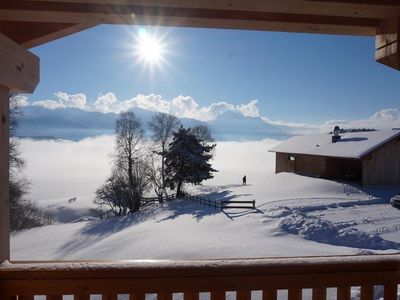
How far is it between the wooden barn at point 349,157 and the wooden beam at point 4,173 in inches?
919

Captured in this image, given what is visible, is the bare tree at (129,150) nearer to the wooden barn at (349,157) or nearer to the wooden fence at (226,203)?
A: the wooden fence at (226,203)

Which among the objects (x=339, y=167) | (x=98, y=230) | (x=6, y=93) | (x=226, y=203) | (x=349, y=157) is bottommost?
(x=98, y=230)

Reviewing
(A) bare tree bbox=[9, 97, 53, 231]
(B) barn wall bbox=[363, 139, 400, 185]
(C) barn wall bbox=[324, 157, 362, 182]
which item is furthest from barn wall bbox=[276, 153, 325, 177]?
(A) bare tree bbox=[9, 97, 53, 231]

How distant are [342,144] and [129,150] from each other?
62.6 feet

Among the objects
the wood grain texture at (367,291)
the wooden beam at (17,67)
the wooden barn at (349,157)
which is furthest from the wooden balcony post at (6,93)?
the wooden barn at (349,157)

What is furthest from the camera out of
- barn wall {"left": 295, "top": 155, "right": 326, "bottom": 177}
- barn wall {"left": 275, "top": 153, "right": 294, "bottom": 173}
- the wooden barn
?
barn wall {"left": 275, "top": 153, "right": 294, "bottom": 173}

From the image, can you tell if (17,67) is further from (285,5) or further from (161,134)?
(161,134)

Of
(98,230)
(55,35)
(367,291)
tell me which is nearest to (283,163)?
(98,230)

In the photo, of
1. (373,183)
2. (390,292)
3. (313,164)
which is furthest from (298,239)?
(313,164)

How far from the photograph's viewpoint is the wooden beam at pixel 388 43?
87.7 inches

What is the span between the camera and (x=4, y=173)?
80.2 inches

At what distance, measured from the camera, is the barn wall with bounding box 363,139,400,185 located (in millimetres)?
23188

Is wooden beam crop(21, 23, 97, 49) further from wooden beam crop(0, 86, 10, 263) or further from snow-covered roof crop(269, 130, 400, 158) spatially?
snow-covered roof crop(269, 130, 400, 158)

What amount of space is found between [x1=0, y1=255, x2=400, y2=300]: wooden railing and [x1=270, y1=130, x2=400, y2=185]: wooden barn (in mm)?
22360
